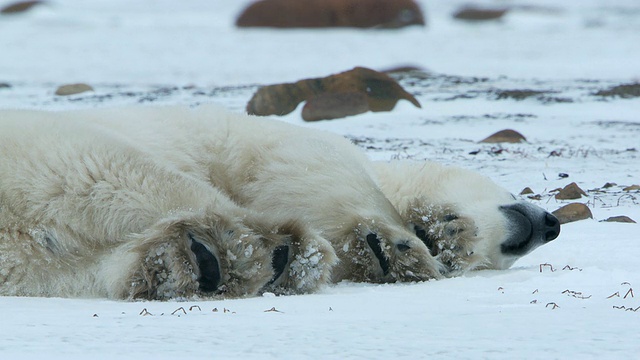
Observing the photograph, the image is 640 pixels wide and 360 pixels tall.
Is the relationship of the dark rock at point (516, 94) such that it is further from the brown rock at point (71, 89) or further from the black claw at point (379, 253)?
the black claw at point (379, 253)

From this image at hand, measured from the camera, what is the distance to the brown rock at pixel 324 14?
18.8 metres

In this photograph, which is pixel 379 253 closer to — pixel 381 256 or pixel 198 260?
pixel 381 256

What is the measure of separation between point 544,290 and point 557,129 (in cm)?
641

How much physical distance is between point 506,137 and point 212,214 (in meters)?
5.72

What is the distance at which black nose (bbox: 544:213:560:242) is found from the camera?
3495mm

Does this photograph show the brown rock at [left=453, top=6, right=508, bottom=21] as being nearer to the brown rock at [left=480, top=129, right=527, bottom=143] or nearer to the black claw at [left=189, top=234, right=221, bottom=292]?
the brown rock at [left=480, top=129, right=527, bottom=143]

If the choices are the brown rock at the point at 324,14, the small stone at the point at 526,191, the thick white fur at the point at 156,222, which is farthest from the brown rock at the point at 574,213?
the brown rock at the point at 324,14

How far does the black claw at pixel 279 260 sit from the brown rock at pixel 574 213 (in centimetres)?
239

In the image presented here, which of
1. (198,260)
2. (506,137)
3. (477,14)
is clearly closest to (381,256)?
(198,260)

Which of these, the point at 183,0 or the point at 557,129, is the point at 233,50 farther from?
the point at 557,129

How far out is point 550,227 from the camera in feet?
11.5

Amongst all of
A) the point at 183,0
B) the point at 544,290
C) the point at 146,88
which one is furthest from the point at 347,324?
the point at 183,0

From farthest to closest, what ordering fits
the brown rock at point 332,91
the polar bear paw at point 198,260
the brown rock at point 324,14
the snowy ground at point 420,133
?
the brown rock at point 324,14
the brown rock at point 332,91
the polar bear paw at point 198,260
the snowy ground at point 420,133

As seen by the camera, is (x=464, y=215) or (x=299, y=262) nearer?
(x=299, y=262)
